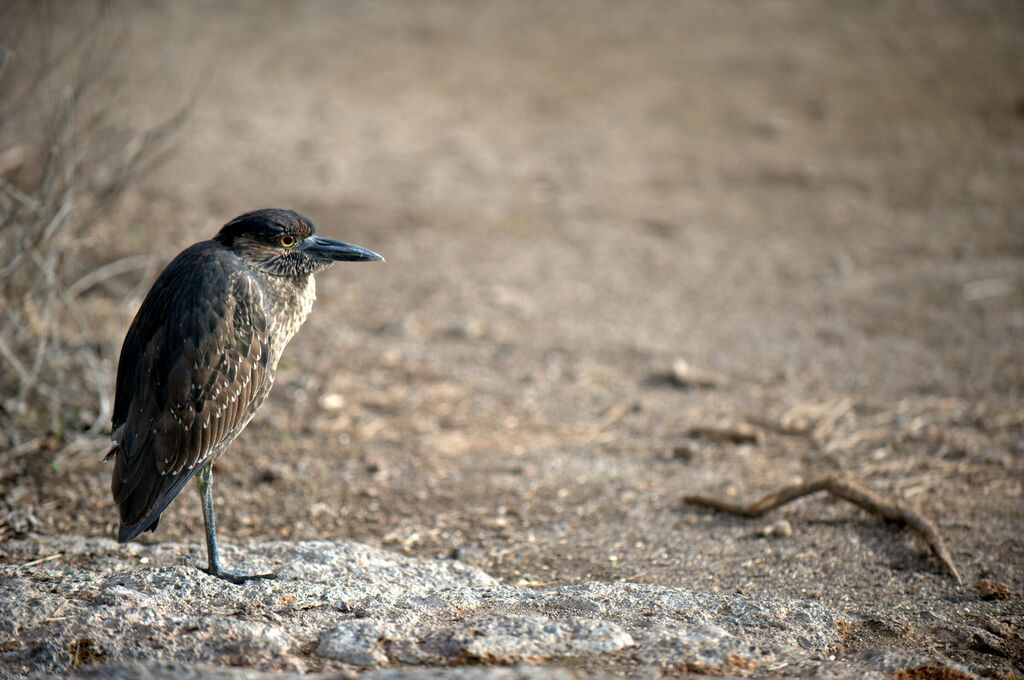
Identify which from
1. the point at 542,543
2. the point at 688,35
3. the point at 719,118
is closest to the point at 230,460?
the point at 542,543

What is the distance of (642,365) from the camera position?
20.8 feet

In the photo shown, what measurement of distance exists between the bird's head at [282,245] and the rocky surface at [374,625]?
4.22 feet

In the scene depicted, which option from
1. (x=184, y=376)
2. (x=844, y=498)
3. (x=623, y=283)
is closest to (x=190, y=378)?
(x=184, y=376)

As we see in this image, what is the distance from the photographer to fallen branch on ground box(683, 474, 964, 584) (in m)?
4.16

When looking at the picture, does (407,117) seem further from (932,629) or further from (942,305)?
(932,629)

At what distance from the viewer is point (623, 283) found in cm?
747

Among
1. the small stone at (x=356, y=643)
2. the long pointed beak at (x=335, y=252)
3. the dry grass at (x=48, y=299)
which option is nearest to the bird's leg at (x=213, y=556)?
the small stone at (x=356, y=643)

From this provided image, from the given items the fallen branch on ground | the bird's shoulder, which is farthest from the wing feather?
the fallen branch on ground

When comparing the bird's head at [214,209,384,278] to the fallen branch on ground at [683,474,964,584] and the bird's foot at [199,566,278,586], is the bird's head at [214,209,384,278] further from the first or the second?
the fallen branch on ground at [683,474,964,584]

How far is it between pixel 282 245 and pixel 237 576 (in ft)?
4.66

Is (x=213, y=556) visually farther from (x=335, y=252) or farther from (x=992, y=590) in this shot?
(x=992, y=590)

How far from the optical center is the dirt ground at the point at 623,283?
4387mm

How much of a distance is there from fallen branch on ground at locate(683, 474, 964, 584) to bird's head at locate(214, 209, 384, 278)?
6.89 feet

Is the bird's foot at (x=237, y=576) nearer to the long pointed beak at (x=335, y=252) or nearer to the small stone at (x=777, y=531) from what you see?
the long pointed beak at (x=335, y=252)
